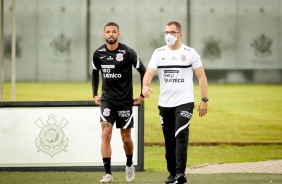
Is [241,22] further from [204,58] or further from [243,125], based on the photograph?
[243,125]

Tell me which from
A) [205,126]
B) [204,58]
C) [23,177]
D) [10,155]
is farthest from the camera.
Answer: [204,58]

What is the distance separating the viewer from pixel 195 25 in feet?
77.6

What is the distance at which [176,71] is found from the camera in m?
8.53

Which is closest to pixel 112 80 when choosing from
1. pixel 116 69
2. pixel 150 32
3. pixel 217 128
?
pixel 116 69

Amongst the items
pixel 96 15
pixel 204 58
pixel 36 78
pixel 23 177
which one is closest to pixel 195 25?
pixel 204 58

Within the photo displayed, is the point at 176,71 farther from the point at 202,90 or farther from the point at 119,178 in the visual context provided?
the point at 119,178

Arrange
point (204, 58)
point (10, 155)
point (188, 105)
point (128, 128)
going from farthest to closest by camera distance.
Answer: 1. point (204, 58)
2. point (10, 155)
3. point (128, 128)
4. point (188, 105)

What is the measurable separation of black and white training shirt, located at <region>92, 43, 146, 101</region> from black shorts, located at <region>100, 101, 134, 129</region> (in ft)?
0.29

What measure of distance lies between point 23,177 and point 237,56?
584 inches

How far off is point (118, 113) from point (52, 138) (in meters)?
2.12

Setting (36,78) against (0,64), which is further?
(36,78)

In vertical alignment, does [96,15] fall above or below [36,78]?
above

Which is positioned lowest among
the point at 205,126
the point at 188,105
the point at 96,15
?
the point at 205,126

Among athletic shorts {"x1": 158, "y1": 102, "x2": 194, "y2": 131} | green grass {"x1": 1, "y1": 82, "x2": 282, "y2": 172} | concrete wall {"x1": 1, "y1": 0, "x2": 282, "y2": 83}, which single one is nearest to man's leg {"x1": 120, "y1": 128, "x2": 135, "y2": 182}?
athletic shorts {"x1": 158, "y1": 102, "x2": 194, "y2": 131}
